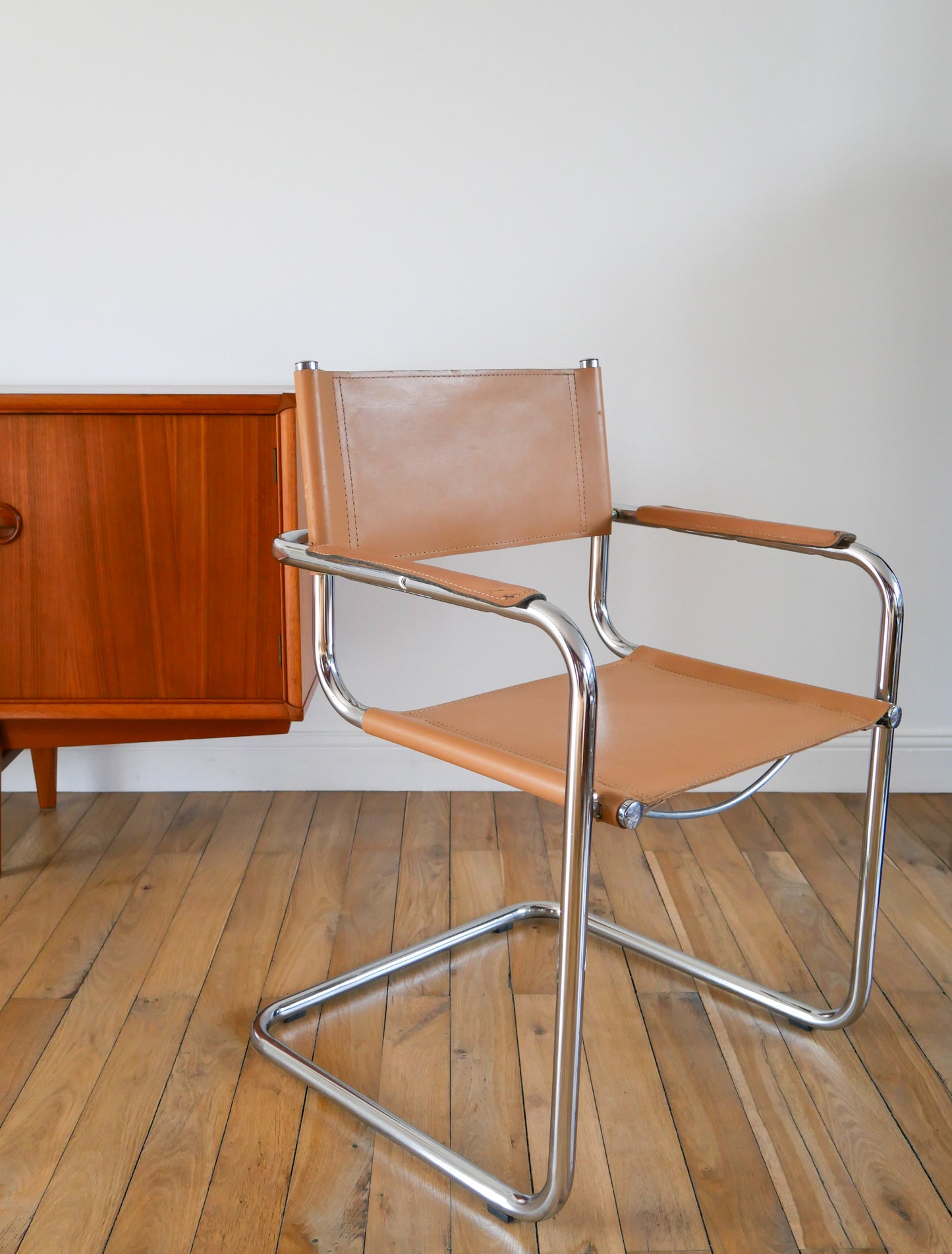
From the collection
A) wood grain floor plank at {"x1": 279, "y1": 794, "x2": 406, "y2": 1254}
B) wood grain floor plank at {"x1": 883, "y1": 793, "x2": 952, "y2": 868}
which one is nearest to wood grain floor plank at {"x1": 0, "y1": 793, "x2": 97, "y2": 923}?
wood grain floor plank at {"x1": 279, "y1": 794, "x2": 406, "y2": 1254}

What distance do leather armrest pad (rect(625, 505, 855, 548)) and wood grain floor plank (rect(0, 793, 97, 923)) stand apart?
46.1 inches

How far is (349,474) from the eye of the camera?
133 cm

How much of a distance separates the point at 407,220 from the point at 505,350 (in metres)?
0.30

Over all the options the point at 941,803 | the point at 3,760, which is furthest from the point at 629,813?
the point at 941,803

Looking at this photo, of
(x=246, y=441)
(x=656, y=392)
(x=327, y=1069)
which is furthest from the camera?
(x=656, y=392)

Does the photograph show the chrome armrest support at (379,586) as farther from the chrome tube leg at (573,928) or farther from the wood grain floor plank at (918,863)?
the wood grain floor plank at (918,863)

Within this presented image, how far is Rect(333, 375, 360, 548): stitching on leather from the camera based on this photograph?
1.32 meters

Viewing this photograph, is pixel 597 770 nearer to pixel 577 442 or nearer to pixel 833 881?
pixel 577 442

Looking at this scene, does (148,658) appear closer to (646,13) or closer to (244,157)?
(244,157)

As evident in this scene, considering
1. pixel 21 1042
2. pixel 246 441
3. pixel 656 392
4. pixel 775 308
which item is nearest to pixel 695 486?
pixel 656 392

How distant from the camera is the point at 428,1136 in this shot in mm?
1208

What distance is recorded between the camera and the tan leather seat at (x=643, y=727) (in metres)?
1.10

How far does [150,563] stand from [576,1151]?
1056 mm

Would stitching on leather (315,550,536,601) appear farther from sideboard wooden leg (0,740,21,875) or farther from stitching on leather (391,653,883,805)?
sideboard wooden leg (0,740,21,875)
